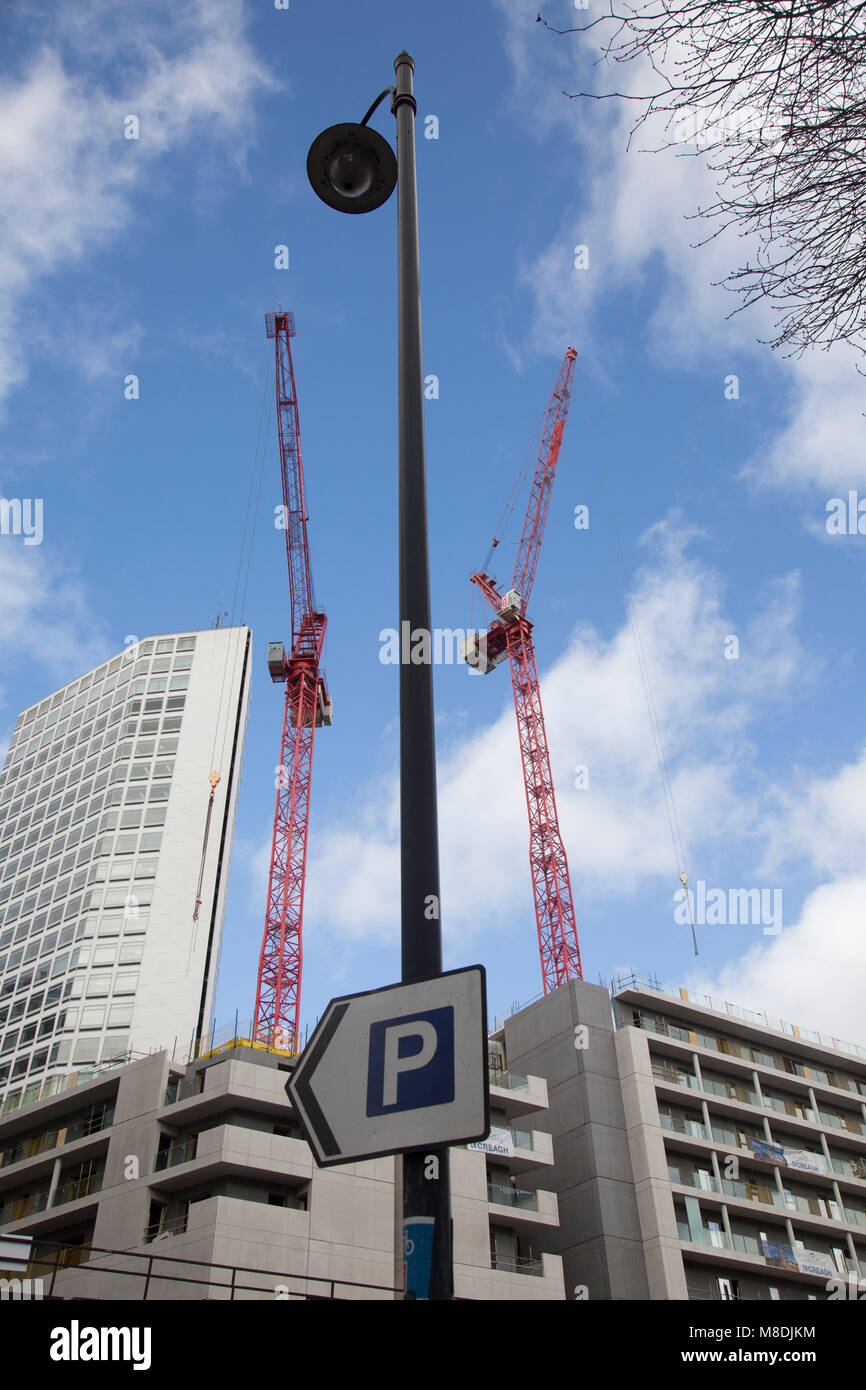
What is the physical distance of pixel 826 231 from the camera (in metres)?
7.36

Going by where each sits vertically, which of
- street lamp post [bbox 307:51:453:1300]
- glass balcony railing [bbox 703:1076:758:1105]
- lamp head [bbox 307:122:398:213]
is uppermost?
glass balcony railing [bbox 703:1076:758:1105]

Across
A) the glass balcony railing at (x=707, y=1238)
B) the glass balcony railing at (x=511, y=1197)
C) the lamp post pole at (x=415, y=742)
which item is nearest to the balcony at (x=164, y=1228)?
the glass balcony railing at (x=511, y=1197)

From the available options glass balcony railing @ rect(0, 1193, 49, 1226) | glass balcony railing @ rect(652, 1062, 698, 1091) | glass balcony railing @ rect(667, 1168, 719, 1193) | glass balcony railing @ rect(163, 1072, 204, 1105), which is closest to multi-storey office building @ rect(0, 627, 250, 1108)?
glass balcony railing @ rect(0, 1193, 49, 1226)

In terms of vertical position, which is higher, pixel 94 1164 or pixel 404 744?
pixel 94 1164

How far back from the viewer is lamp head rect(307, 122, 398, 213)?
710cm

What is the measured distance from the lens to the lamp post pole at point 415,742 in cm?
412

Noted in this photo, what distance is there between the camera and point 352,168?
718 centimetres

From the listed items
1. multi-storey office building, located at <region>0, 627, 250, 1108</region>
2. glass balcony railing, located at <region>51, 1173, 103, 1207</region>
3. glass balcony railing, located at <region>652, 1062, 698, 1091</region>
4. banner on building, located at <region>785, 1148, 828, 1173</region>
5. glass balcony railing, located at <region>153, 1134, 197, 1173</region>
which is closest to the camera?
glass balcony railing, located at <region>153, 1134, 197, 1173</region>

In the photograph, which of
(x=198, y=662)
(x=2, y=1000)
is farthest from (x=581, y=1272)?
(x=198, y=662)

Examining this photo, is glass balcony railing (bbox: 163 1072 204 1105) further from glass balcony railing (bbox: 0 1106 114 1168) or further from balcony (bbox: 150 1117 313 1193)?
glass balcony railing (bbox: 0 1106 114 1168)

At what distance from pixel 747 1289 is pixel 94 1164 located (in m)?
30.0

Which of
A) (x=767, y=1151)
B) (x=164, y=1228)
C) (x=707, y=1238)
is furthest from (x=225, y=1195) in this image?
(x=767, y=1151)

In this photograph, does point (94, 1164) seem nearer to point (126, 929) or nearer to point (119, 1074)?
point (119, 1074)

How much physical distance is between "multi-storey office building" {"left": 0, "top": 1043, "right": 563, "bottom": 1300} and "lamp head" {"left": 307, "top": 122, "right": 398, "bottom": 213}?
3353 centimetres
